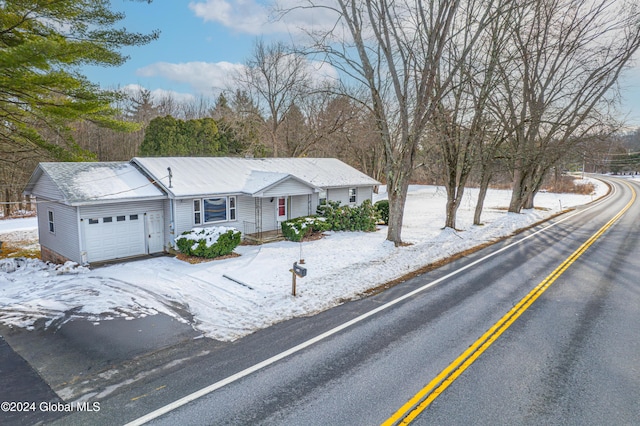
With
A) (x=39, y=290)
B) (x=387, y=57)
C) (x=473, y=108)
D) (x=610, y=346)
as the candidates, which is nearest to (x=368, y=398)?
(x=610, y=346)

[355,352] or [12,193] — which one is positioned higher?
[12,193]

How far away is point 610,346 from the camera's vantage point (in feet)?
25.2

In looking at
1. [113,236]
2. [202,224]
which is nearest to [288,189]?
[202,224]

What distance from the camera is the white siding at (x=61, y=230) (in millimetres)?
14258

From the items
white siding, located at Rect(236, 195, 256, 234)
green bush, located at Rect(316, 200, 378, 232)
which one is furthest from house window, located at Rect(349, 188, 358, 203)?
white siding, located at Rect(236, 195, 256, 234)

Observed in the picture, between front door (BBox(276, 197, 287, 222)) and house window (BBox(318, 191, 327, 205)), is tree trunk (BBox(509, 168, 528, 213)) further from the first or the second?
front door (BBox(276, 197, 287, 222))

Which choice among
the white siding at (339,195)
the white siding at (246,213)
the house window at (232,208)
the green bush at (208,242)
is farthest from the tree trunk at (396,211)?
the house window at (232,208)

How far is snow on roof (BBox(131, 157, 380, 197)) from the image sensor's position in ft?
54.9

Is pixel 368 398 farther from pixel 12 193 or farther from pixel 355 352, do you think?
pixel 12 193

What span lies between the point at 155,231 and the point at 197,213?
195 centimetres

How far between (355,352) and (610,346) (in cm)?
550

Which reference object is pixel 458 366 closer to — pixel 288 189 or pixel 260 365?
pixel 260 365

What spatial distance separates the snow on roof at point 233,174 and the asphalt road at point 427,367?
32.7 ft

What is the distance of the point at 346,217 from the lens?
21.9 metres
